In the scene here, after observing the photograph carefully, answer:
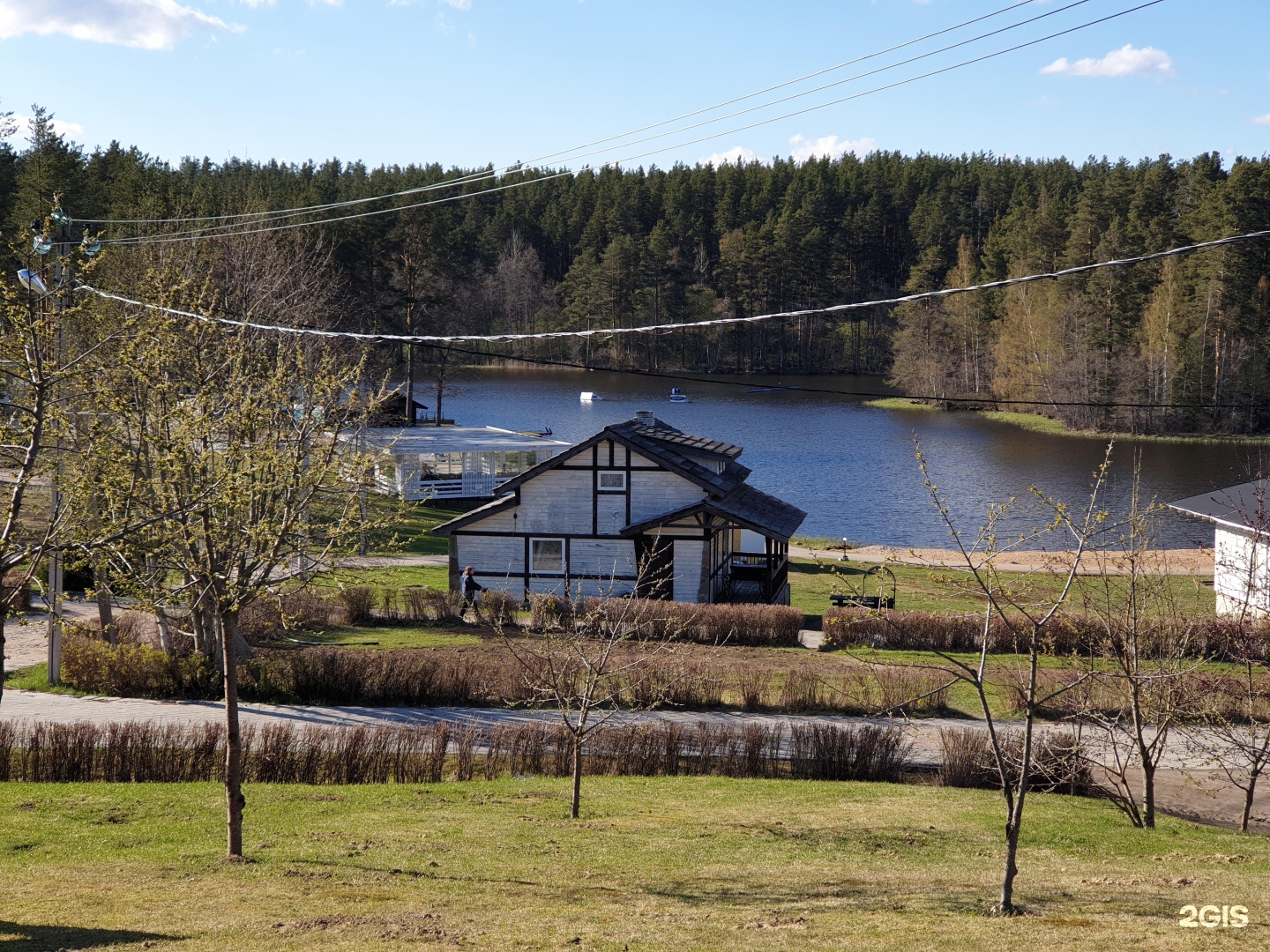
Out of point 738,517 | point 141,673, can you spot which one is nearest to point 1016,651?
point 738,517

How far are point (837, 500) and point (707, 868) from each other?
49.0 meters

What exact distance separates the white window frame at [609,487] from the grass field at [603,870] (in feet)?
55.7

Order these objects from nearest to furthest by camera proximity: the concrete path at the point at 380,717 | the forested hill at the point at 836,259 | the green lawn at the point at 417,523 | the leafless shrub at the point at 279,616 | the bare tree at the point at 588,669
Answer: the bare tree at the point at 588,669 → the concrete path at the point at 380,717 → the leafless shrub at the point at 279,616 → the green lawn at the point at 417,523 → the forested hill at the point at 836,259

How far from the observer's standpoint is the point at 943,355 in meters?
108

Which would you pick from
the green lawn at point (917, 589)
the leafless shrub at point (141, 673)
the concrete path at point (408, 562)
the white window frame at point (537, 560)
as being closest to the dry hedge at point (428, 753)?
the leafless shrub at point (141, 673)

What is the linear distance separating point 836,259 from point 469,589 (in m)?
112

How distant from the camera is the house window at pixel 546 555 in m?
33.1

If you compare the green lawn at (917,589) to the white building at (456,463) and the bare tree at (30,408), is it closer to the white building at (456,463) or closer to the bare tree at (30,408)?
the white building at (456,463)

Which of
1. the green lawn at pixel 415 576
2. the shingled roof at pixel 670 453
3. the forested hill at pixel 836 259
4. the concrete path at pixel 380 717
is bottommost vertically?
the concrete path at pixel 380 717

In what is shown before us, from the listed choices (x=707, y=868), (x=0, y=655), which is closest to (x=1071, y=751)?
(x=707, y=868)

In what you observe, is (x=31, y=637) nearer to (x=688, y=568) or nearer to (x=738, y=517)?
(x=688, y=568)

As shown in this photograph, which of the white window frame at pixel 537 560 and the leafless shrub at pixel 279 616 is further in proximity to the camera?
the white window frame at pixel 537 560

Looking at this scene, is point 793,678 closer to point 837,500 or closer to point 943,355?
point 837,500

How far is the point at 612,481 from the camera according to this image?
108ft
